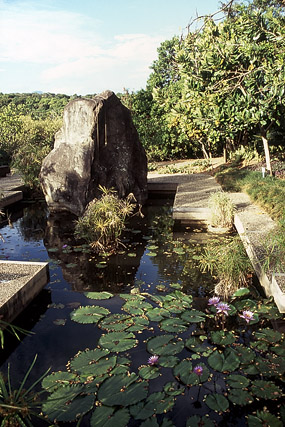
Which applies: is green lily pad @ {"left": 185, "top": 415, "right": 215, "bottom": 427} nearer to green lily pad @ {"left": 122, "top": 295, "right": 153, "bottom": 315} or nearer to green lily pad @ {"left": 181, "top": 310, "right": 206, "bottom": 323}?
green lily pad @ {"left": 181, "top": 310, "right": 206, "bottom": 323}

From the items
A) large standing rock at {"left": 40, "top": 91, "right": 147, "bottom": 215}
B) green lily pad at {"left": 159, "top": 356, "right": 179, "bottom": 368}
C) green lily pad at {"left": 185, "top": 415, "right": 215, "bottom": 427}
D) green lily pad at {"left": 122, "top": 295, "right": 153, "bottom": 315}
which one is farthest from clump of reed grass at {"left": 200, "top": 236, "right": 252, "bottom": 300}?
large standing rock at {"left": 40, "top": 91, "right": 147, "bottom": 215}

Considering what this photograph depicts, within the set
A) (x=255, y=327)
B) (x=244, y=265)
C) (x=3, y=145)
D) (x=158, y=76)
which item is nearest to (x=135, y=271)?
(x=244, y=265)

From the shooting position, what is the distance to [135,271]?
5.40 meters

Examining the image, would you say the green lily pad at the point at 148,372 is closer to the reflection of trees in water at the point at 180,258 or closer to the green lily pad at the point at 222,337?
the green lily pad at the point at 222,337

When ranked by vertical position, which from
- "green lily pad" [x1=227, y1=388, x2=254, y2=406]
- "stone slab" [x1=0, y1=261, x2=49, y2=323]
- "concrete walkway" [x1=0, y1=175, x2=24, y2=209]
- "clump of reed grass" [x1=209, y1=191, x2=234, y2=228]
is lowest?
"green lily pad" [x1=227, y1=388, x2=254, y2=406]

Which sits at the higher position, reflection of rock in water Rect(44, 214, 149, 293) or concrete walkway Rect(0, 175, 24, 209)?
concrete walkway Rect(0, 175, 24, 209)

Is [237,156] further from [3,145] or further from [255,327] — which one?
[255,327]

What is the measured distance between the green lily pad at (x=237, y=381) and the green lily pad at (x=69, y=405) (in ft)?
3.62

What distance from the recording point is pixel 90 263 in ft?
18.6

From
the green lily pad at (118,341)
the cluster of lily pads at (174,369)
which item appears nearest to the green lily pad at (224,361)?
the cluster of lily pads at (174,369)

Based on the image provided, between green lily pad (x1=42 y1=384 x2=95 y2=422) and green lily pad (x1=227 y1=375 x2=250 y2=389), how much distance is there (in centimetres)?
110

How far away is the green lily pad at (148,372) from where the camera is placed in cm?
298

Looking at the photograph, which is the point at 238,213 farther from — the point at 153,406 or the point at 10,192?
the point at 10,192

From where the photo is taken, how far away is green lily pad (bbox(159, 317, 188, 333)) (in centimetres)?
368
